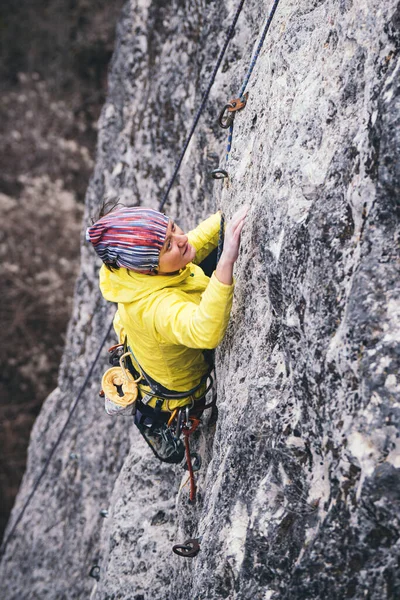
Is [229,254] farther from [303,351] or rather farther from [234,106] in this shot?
[234,106]

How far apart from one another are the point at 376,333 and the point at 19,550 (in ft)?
20.5

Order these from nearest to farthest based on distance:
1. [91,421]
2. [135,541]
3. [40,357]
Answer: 1. [135,541]
2. [91,421]
3. [40,357]

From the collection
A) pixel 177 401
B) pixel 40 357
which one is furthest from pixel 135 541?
pixel 40 357

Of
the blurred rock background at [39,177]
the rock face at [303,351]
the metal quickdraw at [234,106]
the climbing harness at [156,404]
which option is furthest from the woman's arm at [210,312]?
the blurred rock background at [39,177]

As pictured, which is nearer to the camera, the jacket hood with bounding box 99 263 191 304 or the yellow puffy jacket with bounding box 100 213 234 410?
the yellow puffy jacket with bounding box 100 213 234 410

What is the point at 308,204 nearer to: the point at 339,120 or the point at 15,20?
the point at 339,120

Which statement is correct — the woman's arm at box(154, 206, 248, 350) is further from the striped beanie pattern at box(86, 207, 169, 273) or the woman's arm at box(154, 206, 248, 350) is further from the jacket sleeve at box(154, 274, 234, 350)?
the striped beanie pattern at box(86, 207, 169, 273)

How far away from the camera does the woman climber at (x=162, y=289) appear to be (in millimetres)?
2543

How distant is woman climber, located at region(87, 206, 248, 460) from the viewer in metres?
2.54

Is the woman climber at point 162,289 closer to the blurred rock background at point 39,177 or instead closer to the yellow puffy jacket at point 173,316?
the yellow puffy jacket at point 173,316

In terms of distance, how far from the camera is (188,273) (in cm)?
298

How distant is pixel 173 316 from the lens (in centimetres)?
265

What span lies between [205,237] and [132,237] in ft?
2.48

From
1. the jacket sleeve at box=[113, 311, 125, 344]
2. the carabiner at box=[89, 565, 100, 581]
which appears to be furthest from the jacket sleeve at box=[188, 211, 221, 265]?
the carabiner at box=[89, 565, 100, 581]
